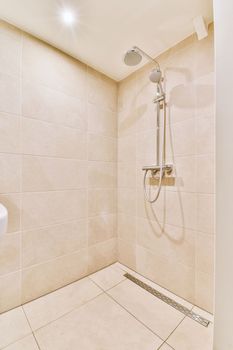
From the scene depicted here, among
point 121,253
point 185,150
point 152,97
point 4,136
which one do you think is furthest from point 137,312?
point 152,97

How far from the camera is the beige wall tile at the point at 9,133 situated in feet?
3.60

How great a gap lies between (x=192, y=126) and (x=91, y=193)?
99cm

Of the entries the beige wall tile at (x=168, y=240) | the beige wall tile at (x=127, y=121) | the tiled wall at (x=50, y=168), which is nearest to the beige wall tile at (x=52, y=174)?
the tiled wall at (x=50, y=168)

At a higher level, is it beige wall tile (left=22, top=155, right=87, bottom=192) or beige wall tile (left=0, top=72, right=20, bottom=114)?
beige wall tile (left=0, top=72, right=20, bottom=114)

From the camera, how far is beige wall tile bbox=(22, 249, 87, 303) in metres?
1.20

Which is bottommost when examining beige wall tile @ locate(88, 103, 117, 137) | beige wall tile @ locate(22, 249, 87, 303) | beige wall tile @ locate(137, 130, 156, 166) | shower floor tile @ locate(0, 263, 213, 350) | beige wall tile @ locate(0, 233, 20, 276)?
shower floor tile @ locate(0, 263, 213, 350)

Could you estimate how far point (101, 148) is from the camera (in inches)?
64.1

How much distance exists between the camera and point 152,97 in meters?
1.45

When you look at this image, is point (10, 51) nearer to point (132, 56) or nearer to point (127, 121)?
point (132, 56)

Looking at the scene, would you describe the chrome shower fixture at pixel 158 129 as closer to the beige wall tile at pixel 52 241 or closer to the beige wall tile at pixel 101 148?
the beige wall tile at pixel 101 148

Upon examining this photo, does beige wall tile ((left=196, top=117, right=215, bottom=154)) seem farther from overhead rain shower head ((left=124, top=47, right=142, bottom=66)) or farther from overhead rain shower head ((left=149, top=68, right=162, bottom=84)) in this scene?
overhead rain shower head ((left=124, top=47, right=142, bottom=66))

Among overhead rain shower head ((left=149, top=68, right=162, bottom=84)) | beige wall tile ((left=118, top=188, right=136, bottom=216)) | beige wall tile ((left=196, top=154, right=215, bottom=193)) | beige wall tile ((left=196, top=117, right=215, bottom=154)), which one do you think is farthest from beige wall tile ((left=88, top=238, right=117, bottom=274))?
overhead rain shower head ((left=149, top=68, right=162, bottom=84))

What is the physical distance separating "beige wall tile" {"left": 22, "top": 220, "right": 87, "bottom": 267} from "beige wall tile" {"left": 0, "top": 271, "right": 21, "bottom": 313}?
0.31ft

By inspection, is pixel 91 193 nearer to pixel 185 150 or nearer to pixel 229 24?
pixel 185 150
